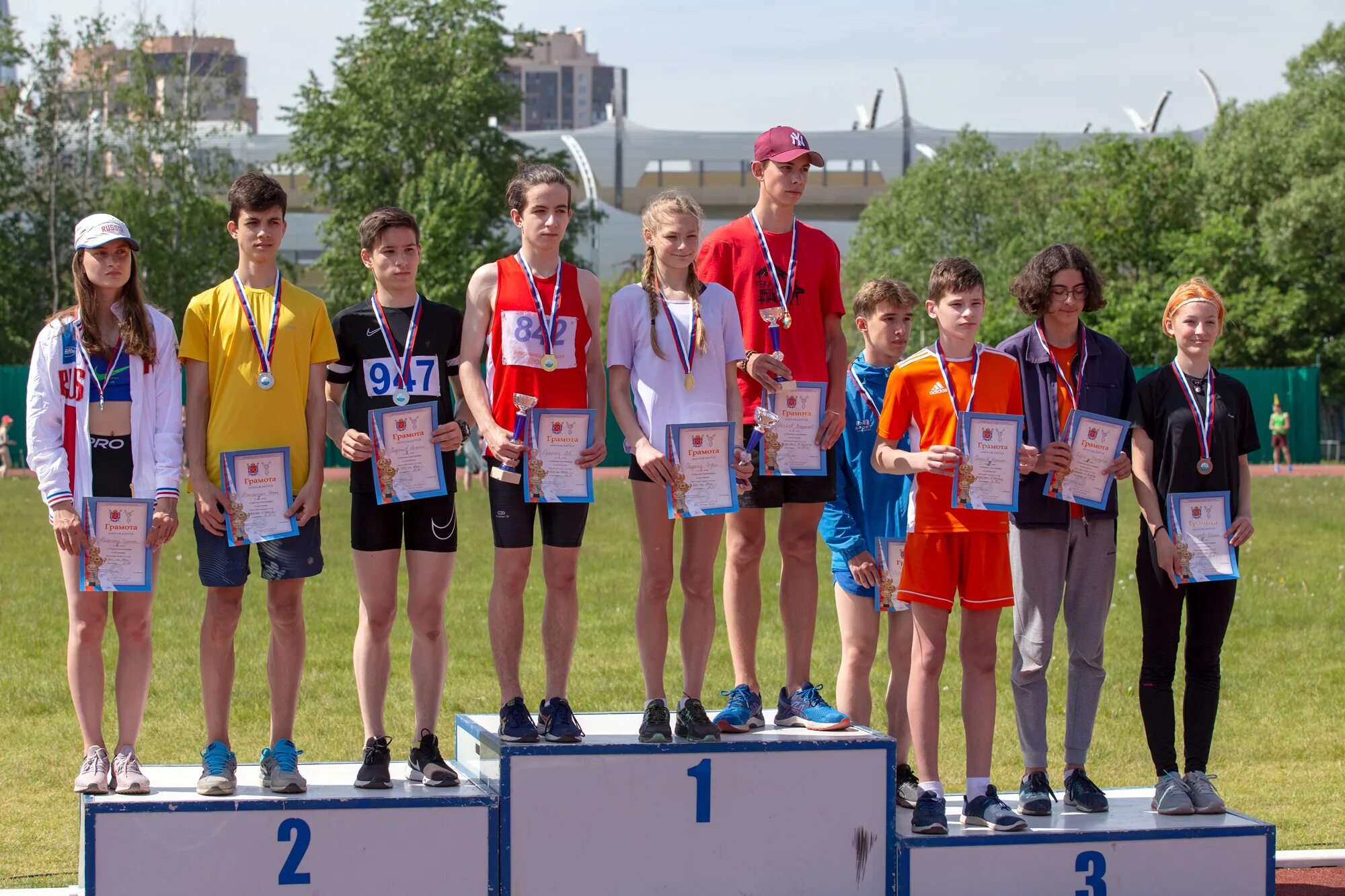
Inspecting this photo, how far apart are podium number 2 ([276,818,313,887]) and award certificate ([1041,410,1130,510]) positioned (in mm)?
2860

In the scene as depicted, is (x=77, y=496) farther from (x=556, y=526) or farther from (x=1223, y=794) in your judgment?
(x=1223, y=794)

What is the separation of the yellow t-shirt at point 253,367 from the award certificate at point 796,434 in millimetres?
1645

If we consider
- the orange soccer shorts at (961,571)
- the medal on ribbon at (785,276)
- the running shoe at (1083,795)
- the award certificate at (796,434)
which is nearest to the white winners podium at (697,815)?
the orange soccer shorts at (961,571)

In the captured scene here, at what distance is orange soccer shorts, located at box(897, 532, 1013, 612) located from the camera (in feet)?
16.3

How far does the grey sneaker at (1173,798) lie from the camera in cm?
511

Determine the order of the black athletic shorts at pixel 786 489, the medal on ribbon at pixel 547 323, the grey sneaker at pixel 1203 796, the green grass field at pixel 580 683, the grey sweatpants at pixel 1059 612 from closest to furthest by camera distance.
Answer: the medal on ribbon at pixel 547 323 < the grey sneaker at pixel 1203 796 < the grey sweatpants at pixel 1059 612 < the black athletic shorts at pixel 786 489 < the green grass field at pixel 580 683

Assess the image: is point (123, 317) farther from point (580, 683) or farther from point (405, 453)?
point (580, 683)

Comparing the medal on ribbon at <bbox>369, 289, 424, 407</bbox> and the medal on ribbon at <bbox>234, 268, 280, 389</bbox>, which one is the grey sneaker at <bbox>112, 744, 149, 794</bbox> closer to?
the medal on ribbon at <bbox>234, 268, 280, 389</bbox>

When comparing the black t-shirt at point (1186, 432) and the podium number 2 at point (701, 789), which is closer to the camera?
the podium number 2 at point (701, 789)

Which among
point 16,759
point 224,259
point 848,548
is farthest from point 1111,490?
point 224,259

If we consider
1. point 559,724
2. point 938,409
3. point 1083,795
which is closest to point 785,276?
point 938,409

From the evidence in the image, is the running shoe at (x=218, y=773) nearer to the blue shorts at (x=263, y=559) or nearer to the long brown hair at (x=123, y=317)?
the blue shorts at (x=263, y=559)

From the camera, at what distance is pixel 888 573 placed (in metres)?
5.52

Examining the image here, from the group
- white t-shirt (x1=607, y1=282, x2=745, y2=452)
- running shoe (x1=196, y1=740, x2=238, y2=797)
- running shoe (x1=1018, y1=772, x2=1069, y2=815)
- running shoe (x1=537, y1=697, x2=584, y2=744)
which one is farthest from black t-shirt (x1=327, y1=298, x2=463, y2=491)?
running shoe (x1=1018, y1=772, x2=1069, y2=815)
